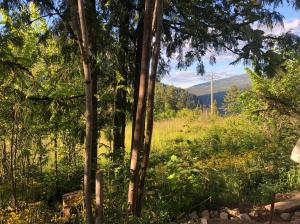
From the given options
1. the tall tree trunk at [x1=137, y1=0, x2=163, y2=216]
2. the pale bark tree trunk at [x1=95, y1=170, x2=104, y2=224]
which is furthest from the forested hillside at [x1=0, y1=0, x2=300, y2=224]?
the pale bark tree trunk at [x1=95, y1=170, x2=104, y2=224]

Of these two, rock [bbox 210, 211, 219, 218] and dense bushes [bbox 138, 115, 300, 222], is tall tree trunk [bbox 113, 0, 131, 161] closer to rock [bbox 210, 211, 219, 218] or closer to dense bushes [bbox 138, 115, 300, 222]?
dense bushes [bbox 138, 115, 300, 222]

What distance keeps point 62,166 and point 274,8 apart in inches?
198

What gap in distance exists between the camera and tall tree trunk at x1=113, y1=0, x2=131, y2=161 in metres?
7.23

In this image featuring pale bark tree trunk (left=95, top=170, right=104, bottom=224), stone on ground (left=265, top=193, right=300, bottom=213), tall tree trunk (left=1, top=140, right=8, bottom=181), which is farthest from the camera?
tall tree trunk (left=1, top=140, right=8, bottom=181)

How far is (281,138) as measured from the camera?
11.1 meters

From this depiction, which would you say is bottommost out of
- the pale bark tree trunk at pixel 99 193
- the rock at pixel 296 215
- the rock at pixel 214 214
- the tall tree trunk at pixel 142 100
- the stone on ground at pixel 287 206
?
the rock at pixel 296 215

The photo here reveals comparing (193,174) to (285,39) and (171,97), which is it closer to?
(285,39)

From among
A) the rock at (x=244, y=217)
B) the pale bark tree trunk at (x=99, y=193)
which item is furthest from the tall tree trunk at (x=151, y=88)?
the rock at (x=244, y=217)

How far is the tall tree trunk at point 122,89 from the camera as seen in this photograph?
723cm

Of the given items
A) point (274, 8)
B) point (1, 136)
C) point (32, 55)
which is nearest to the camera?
point (274, 8)

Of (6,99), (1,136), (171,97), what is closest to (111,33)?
(6,99)

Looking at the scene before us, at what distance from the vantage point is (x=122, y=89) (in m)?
7.71

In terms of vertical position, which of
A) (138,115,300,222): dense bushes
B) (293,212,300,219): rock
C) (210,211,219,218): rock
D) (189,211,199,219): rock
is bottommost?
(293,212,300,219): rock

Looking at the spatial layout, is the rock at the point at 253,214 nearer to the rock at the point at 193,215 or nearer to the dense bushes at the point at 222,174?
the dense bushes at the point at 222,174
